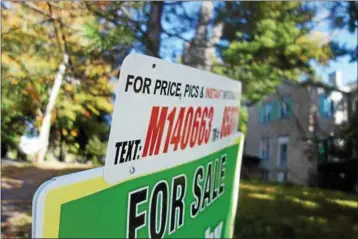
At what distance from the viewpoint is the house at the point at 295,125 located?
11.1 feet

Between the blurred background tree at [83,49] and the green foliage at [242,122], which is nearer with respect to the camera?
the blurred background tree at [83,49]

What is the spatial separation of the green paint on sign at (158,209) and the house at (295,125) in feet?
5.36

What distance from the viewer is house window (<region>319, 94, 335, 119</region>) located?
4.16 meters

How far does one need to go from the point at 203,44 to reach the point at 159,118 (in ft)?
5.60

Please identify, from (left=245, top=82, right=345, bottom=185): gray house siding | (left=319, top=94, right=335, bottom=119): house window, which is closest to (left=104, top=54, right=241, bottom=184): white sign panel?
(left=245, top=82, right=345, bottom=185): gray house siding

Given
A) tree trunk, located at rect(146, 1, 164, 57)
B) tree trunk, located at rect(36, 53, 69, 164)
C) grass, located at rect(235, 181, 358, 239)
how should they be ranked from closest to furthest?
tree trunk, located at rect(36, 53, 69, 164) < tree trunk, located at rect(146, 1, 164, 57) < grass, located at rect(235, 181, 358, 239)

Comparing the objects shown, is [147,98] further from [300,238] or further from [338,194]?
[338,194]

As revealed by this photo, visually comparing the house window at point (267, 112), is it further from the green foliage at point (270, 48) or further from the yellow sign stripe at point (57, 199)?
the yellow sign stripe at point (57, 199)

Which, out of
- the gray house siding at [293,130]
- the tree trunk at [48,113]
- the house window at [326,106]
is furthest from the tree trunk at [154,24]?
the house window at [326,106]

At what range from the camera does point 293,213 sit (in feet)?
8.75

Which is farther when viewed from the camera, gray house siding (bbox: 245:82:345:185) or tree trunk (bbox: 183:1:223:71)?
gray house siding (bbox: 245:82:345:185)

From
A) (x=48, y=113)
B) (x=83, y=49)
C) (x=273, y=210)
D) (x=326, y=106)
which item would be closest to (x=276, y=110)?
(x=326, y=106)

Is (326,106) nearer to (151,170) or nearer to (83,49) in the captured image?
(83,49)

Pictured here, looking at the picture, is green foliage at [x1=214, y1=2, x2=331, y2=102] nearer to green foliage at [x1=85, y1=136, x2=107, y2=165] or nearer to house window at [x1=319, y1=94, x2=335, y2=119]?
house window at [x1=319, y1=94, x2=335, y2=119]
